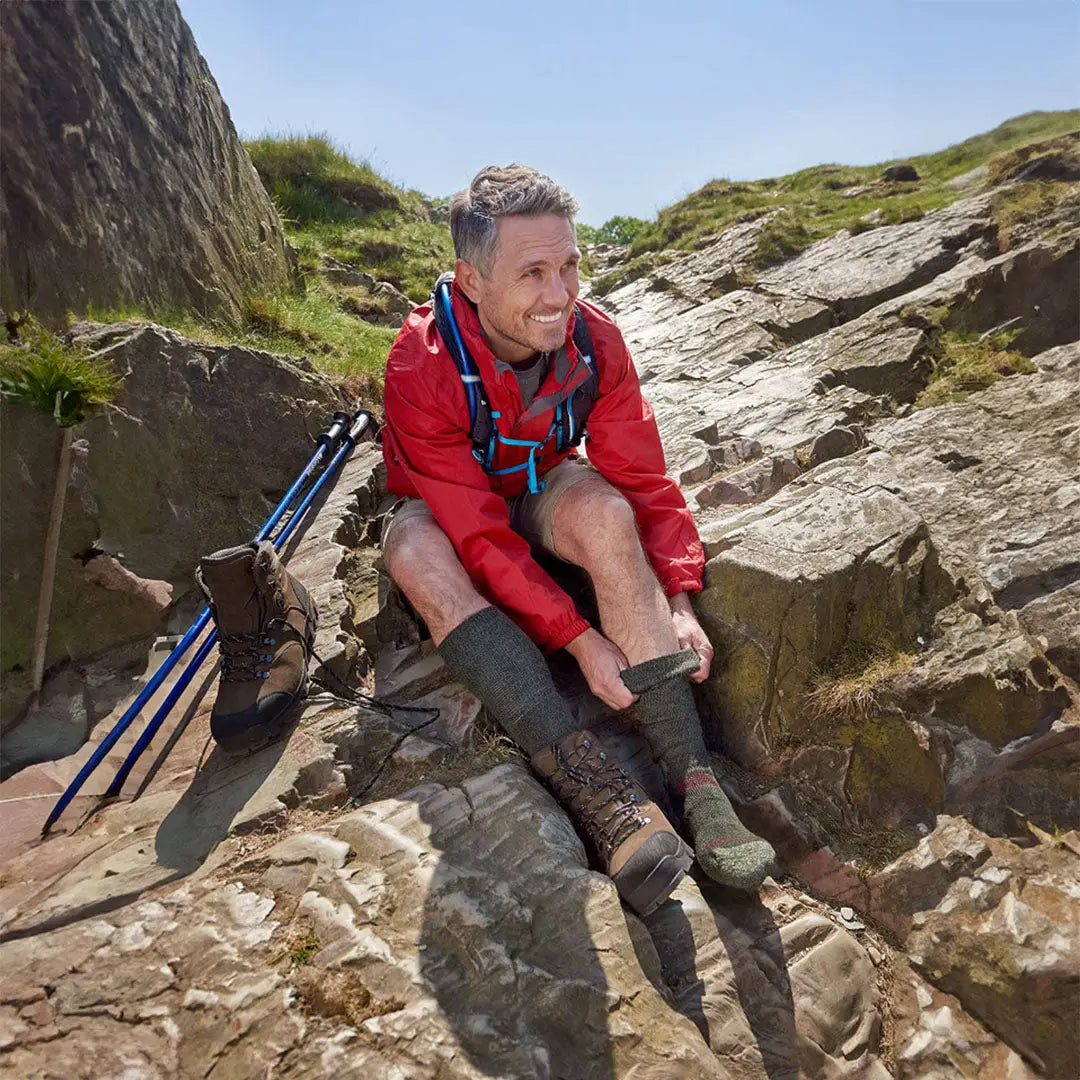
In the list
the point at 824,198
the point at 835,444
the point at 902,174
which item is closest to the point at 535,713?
the point at 835,444

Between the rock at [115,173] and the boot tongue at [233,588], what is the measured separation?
3.52 metres

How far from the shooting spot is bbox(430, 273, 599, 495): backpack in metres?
3.94

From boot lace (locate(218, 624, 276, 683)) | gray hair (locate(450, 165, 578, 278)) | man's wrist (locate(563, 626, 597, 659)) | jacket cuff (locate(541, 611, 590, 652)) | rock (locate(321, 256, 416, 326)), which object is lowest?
man's wrist (locate(563, 626, 597, 659))

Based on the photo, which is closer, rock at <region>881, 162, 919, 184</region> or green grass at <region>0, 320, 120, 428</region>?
green grass at <region>0, 320, 120, 428</region>

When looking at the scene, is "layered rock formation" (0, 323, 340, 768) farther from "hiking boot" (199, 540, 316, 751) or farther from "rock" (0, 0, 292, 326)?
"hiking boot" (199, 540, 316, 751)

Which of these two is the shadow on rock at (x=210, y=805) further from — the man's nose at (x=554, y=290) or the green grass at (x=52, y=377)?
the green grass at (x=52, y=377)

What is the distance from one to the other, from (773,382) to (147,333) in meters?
6.47

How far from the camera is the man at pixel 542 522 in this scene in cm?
361

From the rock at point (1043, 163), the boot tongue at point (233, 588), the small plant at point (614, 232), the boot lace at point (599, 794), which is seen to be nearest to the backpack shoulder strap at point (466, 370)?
the boot tongue at point (233, 588)

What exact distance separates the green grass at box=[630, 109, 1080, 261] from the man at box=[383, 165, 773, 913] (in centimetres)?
1074

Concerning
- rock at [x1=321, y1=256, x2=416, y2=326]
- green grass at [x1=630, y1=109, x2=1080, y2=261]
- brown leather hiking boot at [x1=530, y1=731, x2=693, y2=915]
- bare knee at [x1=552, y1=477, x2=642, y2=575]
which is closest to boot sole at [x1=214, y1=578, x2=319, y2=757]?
brown leather hiking boot at [x1=530, y1=731, x2=693, y2=915]

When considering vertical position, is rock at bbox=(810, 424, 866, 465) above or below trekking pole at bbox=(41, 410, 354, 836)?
above

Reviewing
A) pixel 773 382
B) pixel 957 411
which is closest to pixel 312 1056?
pixel 957 411

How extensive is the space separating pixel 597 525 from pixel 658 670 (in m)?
0.85
